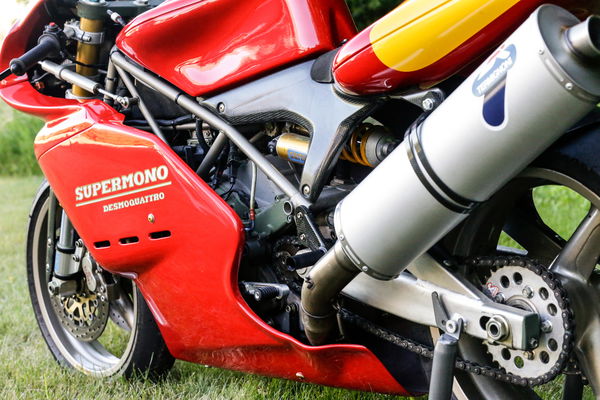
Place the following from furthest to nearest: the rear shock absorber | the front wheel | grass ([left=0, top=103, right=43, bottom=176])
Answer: grass ([left=0, top=103, right=43, bottom=176]), the front wheel, the rear shock absorber

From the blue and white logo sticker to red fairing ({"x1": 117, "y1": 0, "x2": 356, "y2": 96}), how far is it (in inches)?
27.3

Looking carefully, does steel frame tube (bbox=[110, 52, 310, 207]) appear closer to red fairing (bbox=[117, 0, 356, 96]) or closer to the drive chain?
red fairing (bbox=[117, 0, 356, 96])

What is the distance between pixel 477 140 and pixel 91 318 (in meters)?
2.01

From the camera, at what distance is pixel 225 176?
270cm

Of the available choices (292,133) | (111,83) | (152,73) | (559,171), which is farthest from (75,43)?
(559,171)

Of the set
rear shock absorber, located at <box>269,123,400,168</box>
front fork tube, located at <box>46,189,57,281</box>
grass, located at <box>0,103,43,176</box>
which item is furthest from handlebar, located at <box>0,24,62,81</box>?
grass, located at <box>0,103,43,176</box>

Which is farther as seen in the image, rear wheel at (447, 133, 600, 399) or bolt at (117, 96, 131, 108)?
bolt at (117, 96, 131, 108)

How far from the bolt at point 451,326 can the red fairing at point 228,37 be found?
794mm

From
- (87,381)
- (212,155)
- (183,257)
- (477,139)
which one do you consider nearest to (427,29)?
(477,139)

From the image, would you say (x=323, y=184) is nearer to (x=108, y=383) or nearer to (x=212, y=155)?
(x=212, y=155)

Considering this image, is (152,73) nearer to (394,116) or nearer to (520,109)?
(394,116)

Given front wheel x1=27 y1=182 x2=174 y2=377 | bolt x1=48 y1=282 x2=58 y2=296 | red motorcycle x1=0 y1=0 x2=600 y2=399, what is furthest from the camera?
bolt x1=48 y1=282 x2=58 y2=296

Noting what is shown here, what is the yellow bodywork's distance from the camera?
1.79 m

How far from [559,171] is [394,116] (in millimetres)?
493
